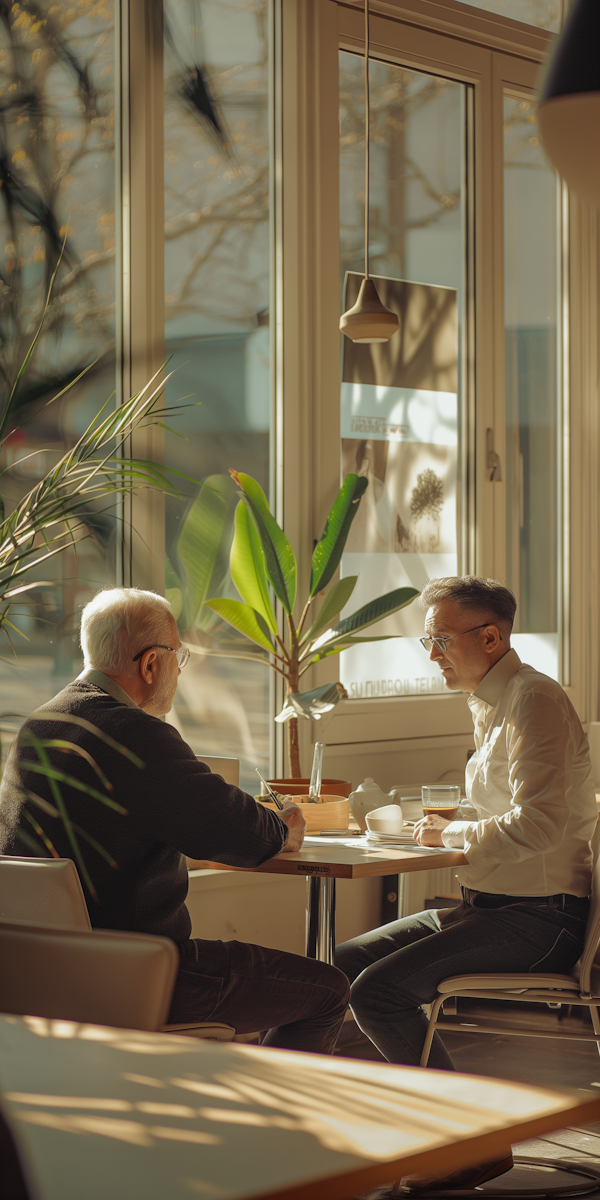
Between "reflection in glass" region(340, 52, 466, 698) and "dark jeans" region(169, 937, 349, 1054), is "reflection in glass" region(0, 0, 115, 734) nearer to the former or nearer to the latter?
"reflection in glass" region(340, 52, 466, 698)

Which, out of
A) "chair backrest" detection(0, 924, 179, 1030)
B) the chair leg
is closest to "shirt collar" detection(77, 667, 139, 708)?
"chair backrest" detection(0, 924, 179, 1030)

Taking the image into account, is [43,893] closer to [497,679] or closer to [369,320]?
[497,679]

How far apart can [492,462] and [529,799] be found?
2708 millimetres

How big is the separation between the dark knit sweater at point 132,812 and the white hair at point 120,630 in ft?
0.50

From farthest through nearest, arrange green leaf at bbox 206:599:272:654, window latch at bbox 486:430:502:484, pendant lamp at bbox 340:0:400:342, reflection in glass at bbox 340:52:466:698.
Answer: window latch at bbox 486:430:502:484 → reflection in glass at bbox 340:52:466:698 → green leaf at bbox 206:599:272:654 → pendant lamp at bbox 340:0:400:342

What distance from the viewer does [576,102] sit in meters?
1.21

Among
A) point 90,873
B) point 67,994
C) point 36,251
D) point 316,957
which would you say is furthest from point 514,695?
point 36,251

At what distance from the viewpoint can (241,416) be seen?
451 cm

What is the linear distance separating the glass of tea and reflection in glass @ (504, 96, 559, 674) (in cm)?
239

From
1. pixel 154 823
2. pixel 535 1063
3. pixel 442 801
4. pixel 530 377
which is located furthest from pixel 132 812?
pixel 530 377

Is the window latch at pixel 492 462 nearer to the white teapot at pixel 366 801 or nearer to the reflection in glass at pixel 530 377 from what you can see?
the reflection in glass at pixel 530 377

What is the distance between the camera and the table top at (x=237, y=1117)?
1.07m

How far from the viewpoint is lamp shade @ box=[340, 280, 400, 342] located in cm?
386

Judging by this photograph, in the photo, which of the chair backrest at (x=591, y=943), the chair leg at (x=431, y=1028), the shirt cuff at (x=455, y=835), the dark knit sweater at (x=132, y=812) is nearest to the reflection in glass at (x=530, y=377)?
the shirt cuff at (x=455, y=835)
